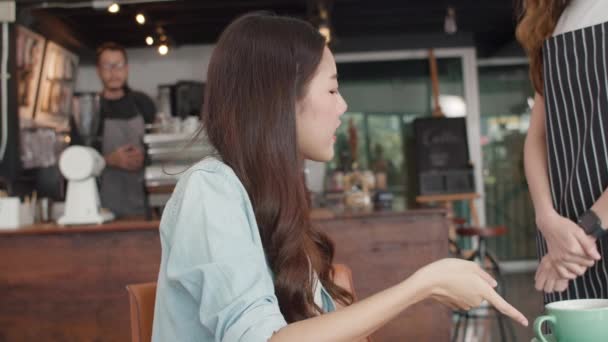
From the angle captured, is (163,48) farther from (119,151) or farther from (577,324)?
(577,324)

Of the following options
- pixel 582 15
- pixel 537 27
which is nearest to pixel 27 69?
pixel 537 27

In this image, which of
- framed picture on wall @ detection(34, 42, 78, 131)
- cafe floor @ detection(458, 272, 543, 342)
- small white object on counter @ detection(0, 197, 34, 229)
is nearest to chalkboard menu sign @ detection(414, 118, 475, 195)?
cafe floor @ detection(458, 272, 543, 342)

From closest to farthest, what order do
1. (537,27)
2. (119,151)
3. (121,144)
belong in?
(537,27), (119,151), (121,144)

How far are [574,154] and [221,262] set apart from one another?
2.65ft

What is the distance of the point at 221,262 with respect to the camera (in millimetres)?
940

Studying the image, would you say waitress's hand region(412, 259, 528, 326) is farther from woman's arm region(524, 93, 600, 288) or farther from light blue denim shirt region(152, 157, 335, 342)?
woman's arm region(524, 93, 600, 288)

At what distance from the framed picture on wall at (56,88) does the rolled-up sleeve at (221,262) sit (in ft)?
16.5

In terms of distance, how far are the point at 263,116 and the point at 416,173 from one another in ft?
23.9

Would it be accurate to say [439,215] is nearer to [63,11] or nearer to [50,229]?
[50,229]

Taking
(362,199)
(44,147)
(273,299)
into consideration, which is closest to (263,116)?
(273,299)

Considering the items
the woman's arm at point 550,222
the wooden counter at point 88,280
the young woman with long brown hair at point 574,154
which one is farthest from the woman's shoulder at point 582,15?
the wooden counter at point 88,280

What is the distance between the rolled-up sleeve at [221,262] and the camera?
92 centimetres

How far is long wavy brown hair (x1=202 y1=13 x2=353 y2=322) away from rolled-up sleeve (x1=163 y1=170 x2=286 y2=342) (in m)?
0.08

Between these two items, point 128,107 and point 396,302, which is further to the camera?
point 128,107
